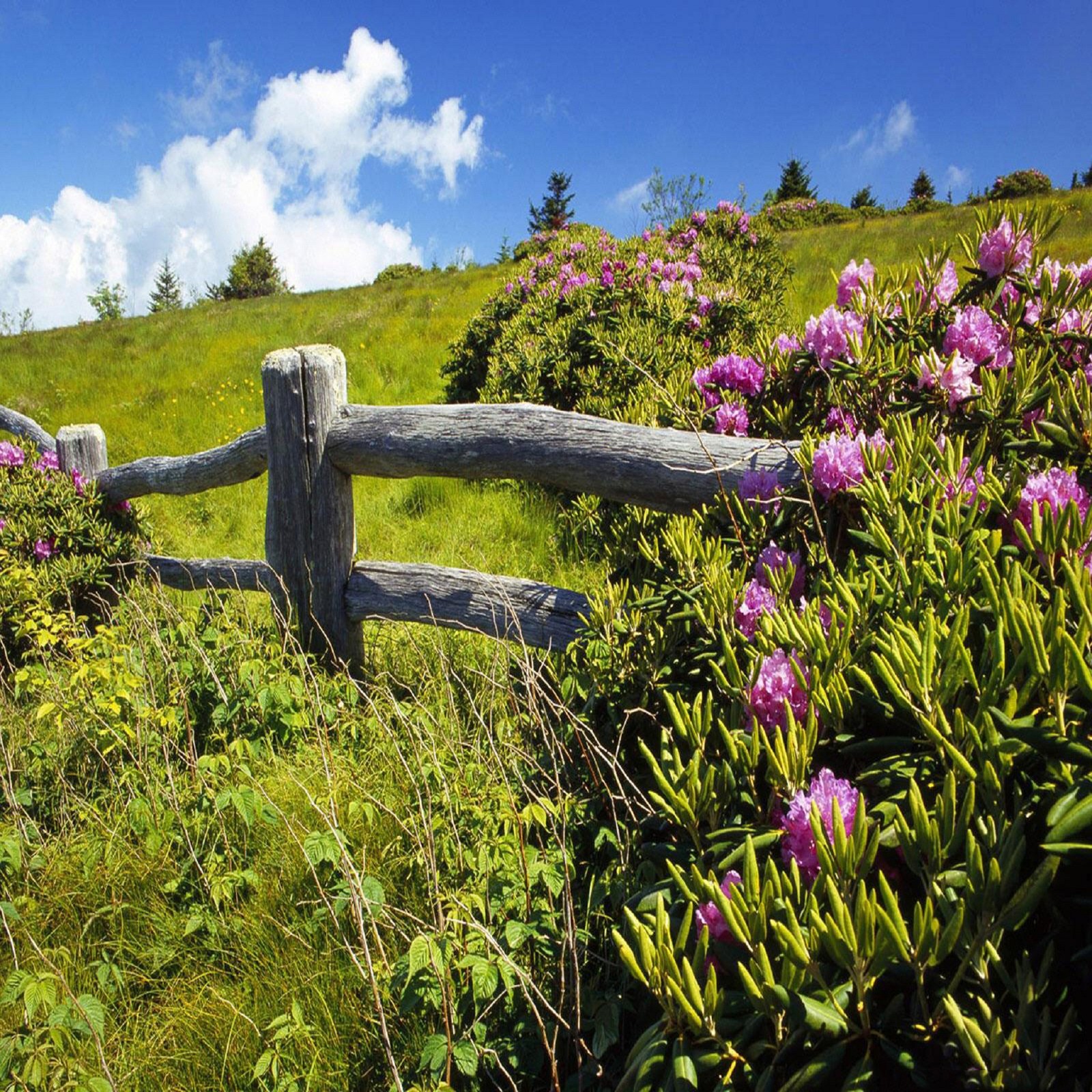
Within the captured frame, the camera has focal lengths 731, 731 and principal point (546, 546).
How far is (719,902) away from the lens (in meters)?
0.81

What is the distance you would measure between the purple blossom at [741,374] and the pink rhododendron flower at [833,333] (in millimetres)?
386

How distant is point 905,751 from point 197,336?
15.2 metres

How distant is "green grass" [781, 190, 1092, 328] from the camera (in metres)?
10.1

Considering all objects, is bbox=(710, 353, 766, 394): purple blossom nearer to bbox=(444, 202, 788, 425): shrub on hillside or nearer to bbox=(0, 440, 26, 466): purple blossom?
bbox=(444, 202, 788, 425): shrub on hillside

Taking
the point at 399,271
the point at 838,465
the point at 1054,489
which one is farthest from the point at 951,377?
the point at 399,271

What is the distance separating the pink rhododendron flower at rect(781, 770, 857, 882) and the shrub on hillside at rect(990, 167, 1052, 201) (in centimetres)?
2616

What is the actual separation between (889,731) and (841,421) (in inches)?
44.9

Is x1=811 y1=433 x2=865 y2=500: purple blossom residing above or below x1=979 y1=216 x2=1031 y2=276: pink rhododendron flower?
below

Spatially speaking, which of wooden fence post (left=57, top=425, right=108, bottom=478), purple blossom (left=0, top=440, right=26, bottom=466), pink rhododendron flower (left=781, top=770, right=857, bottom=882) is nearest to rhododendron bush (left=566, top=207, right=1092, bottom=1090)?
pink rhododendron flower (left=781, top=770, right=857, bottom=882)

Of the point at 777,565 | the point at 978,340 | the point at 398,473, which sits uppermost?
the point at 978,340

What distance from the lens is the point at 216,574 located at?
3.79 meters

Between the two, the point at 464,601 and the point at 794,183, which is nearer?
the point at 464,601

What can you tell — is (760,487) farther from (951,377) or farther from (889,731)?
(889,731)

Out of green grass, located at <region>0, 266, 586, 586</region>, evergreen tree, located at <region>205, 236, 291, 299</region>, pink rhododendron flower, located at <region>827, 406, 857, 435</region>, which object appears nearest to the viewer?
pink rhododendron flower, located at <region>827, 406, 857, 435</region>
